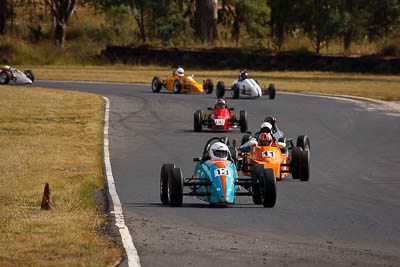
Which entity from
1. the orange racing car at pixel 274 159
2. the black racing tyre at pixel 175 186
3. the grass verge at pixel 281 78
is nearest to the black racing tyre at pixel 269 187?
the black racing tyre at pixel 175 186

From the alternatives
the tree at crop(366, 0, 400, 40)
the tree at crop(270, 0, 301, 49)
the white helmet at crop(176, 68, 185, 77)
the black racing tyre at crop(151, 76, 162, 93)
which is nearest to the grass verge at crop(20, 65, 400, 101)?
the white helmet at crop(176, 68, 185, 77)

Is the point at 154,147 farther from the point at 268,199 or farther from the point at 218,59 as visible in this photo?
the point at 218,59

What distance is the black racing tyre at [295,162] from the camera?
15.8 metres

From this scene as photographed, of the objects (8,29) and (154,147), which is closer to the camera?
(154,147)

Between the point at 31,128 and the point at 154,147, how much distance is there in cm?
578

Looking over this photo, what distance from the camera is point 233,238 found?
1077 centimetres

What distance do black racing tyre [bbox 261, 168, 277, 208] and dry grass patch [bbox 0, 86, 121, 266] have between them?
245 cm

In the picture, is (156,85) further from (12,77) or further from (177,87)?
(12,77)

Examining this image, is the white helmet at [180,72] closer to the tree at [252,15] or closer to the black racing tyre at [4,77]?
the black racing tyre at [4,77]

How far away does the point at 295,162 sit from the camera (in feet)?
52.0

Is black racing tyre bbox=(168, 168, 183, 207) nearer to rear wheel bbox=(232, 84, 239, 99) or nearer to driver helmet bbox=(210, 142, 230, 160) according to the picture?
driver helmet bbox=(210, 142, 230, 160)

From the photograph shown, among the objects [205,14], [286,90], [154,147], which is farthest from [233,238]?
[205,14]

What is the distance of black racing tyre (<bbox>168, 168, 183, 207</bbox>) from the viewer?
A: 12748 millimetres

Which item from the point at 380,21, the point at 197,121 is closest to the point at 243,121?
the point at 197,121
